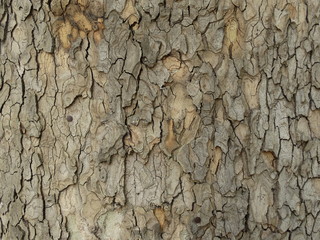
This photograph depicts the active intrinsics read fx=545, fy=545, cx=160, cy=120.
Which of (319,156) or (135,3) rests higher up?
(135,3)

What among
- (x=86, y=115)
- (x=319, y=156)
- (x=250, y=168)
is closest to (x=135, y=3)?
(x=86, y=115)

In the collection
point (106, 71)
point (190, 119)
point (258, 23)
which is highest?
point (258, 23)

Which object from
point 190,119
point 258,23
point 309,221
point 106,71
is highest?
point 258,23

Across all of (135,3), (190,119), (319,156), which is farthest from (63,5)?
(319,156)

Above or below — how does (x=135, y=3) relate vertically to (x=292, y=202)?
above

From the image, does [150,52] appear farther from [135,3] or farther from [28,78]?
[28,78]

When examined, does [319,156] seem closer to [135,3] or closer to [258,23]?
[258,23]
